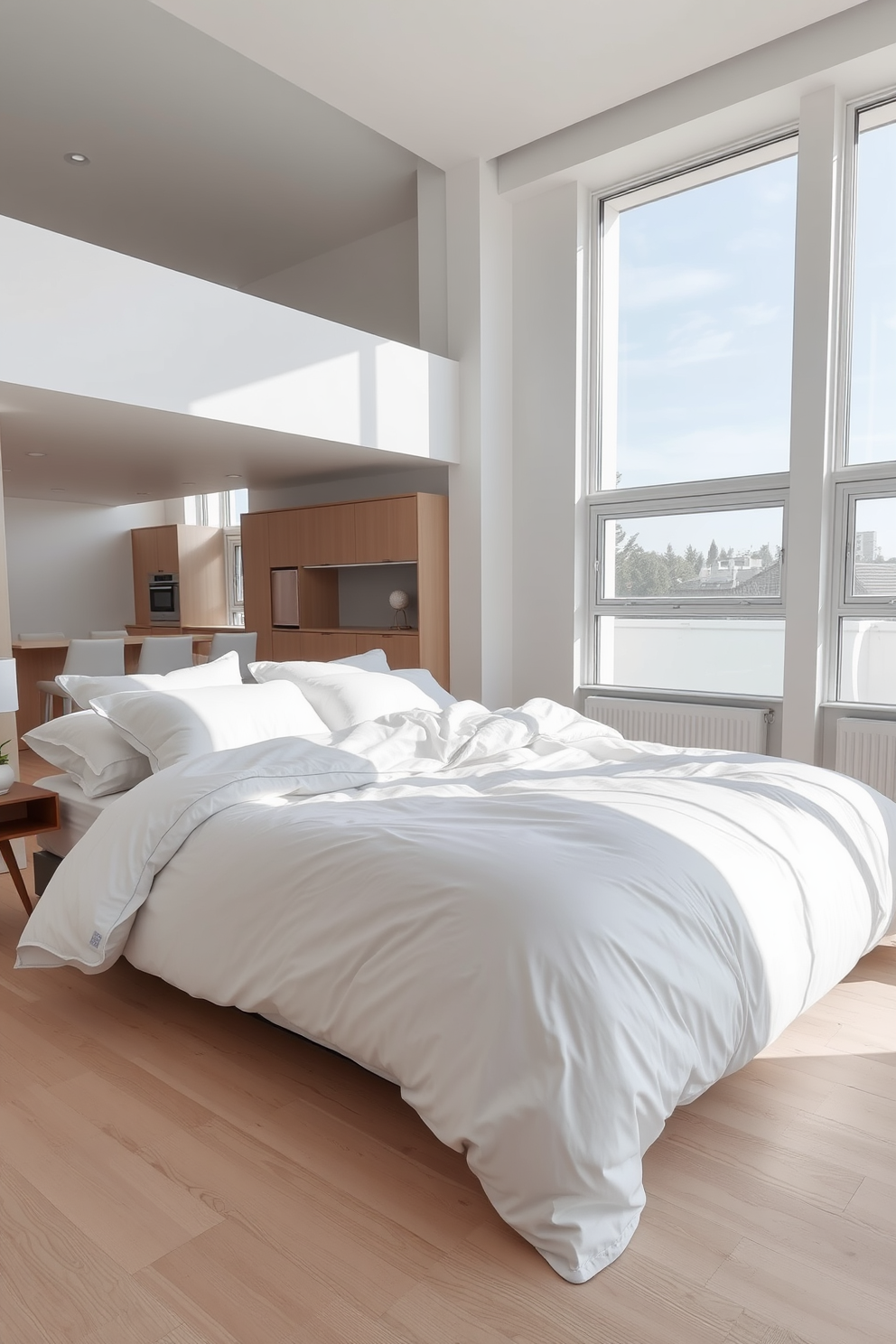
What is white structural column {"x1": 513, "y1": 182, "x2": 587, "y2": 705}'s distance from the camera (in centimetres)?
551

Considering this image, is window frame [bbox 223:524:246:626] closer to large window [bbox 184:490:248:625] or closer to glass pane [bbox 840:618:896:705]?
large window [bbox 184:490:248:625]

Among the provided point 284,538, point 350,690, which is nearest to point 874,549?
point 350,690

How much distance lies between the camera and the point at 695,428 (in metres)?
5.16

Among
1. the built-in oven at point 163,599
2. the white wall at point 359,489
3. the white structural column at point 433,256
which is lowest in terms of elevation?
the built-in oven at point 163,599

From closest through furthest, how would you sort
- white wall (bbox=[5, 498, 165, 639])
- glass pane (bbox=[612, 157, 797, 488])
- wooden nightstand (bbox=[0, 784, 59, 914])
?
wooden nightstand (bbox=[0, 784, 59, 914]), glass pane (bbox=[612, 157, 797, 488]), white wall (bbox=[5, 498, 165, 639])

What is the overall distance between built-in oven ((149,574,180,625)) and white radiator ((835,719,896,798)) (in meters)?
6.45

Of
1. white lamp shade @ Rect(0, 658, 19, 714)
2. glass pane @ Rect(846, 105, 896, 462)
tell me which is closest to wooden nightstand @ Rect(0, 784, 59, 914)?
white lamp shade @ Rect(0, 658, 19, 714)

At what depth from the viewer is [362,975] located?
193cm

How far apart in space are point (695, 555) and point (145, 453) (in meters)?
3.45

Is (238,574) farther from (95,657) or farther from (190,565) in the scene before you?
(95,657)

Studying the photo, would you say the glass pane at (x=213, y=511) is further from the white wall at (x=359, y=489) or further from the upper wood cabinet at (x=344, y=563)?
the upper wood cabinet at (x=344, y=563)

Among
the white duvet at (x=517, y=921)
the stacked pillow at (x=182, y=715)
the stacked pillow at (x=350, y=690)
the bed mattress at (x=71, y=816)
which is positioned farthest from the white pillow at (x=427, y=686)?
the bed mattress at (x=71, y=816)

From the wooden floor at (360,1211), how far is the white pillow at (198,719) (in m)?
0.92

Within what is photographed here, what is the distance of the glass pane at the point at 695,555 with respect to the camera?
16.1ft
